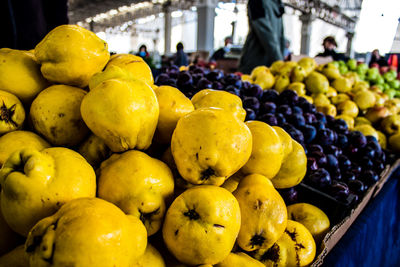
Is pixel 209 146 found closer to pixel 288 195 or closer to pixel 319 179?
pixel 288 195

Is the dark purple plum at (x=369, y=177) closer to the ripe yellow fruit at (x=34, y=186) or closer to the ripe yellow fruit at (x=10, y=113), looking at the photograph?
the ripe yellow fruit at (x=34, y=186)

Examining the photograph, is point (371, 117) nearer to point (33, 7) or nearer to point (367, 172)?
point (367, 172)

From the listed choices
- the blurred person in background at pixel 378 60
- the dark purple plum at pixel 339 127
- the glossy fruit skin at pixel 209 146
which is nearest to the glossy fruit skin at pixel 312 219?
the glossy fruit skin at pixel 209 146

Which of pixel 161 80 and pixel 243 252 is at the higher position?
pixel 161 80

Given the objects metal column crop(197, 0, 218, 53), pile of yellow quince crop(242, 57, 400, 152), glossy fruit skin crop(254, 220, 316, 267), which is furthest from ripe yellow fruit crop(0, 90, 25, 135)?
metal column crop(197, 0, 218, 53)

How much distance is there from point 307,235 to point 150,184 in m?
0.59

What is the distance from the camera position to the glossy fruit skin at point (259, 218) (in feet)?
2.70

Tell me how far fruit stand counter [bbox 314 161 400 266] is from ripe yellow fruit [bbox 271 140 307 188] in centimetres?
30

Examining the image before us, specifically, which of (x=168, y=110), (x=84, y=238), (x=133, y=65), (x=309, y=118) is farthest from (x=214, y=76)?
(x=84, y=238)

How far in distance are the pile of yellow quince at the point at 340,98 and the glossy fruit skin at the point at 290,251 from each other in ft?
5.64

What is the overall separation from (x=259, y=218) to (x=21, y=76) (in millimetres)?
858

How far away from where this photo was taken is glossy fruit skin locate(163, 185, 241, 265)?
2.28 feet

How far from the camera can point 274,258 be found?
0.92 meters

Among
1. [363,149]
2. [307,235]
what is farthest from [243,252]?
[363,149]
